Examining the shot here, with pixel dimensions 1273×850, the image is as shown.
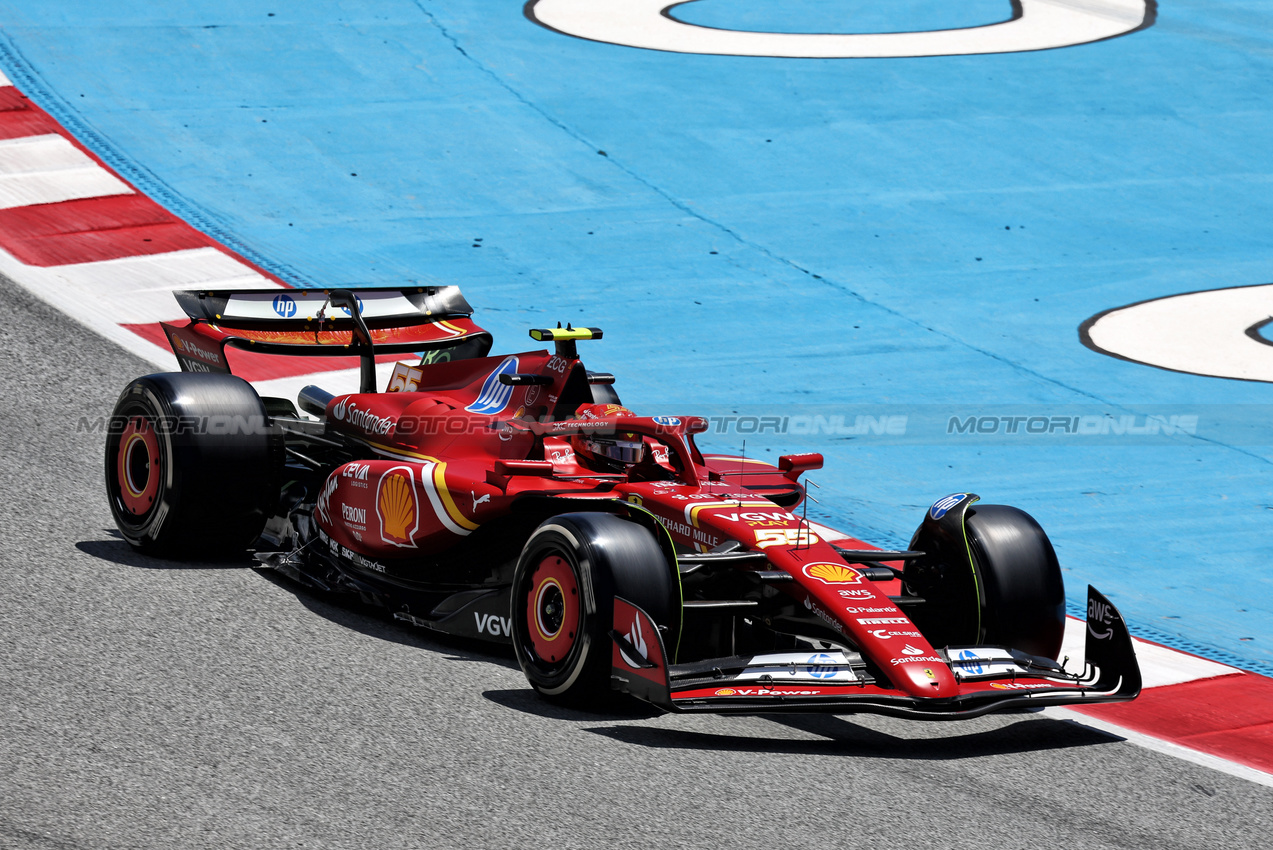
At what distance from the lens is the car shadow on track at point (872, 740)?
249 inches

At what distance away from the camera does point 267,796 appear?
5434 mm

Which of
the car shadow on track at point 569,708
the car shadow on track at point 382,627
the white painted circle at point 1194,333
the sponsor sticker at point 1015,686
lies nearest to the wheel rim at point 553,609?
the car shadow on track at point 569,708

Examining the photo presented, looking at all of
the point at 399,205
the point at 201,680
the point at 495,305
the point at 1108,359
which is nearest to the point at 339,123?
the point at 399,205

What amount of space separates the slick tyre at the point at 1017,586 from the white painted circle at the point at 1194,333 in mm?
6071

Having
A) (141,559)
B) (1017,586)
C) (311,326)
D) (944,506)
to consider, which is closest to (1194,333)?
(944,506)

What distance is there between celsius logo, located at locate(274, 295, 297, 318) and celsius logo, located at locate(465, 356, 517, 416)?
161cm

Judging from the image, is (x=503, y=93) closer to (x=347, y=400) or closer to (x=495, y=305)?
(x=495, y=305)

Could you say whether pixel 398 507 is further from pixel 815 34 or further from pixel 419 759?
pixel 815 34

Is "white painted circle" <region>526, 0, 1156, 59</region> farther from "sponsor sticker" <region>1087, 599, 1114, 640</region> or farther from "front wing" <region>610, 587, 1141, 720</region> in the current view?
"front wing" <region>610, 587, 1141, 720</region>

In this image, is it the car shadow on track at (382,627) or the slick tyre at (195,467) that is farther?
the slick tyre at (195,467)

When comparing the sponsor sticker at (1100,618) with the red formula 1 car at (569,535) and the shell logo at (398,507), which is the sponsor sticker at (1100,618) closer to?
the red formula 1 car at (569,535)

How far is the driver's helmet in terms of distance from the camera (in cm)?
750

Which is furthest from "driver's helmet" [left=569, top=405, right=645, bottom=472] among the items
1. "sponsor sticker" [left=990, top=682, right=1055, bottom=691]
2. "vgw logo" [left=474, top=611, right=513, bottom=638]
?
"sponsor sticker" [left=990, top=682, right=1055, bottom=691]

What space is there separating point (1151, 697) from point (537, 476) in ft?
10.3
